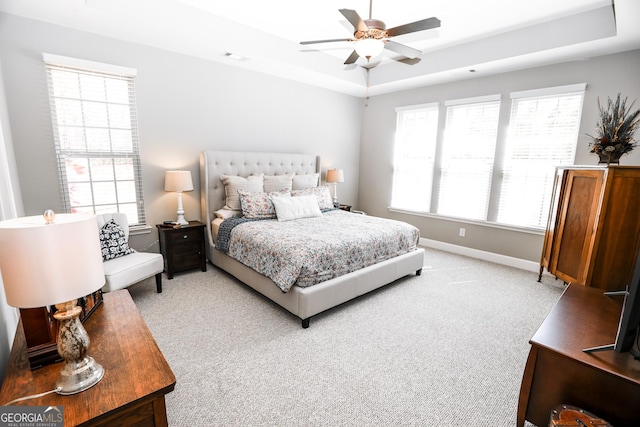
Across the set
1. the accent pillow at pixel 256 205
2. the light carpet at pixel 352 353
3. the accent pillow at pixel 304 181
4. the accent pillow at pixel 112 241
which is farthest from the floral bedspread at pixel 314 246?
the accent pillow at pixel 112 241

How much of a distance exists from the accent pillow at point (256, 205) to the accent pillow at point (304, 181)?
72cm

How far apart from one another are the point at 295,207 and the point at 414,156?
2.51m

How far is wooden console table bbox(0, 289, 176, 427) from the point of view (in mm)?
950

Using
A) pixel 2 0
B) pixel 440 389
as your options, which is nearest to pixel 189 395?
pixel 440 389

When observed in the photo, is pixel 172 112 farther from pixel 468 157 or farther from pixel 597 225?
pixel 597 225

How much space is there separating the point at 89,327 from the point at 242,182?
2.71 m

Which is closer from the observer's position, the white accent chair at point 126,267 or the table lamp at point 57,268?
the table lamp at point 57,268

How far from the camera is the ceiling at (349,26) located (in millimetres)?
2719

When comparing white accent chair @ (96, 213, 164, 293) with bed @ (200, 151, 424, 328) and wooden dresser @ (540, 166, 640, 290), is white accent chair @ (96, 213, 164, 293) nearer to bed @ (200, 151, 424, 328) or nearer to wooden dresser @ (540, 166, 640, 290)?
bed @ (200, 151, 424, 328)

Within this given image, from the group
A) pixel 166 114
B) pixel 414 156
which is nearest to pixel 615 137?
pixel 414 156

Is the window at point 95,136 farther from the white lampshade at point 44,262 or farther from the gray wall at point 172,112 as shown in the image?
the white lampshade at point 44,262

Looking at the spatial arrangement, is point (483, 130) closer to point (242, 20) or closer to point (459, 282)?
point (459, 282)

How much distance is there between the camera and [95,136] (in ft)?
10.4

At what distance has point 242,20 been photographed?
132 inches
